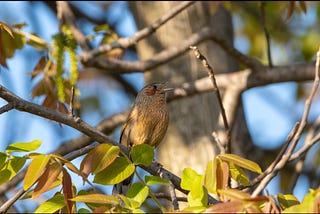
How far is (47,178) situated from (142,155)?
0.48m

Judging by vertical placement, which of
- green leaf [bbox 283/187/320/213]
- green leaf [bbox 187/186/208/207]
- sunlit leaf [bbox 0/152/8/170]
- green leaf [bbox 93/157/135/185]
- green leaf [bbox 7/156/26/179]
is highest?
sunlit leaf [bbox 0/152/8/170]

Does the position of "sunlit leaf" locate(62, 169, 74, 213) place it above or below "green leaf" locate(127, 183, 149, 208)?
above

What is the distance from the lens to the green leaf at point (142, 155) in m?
2.95

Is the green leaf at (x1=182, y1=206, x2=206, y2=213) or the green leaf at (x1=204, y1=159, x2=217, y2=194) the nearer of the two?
the green leaf at (x1=182, y1=206, x2=206, y2=213)

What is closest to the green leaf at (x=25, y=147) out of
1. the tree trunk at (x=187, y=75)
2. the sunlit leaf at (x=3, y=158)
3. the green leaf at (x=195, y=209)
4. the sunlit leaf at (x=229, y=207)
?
the sunlit leaf at (x=3, y=158)

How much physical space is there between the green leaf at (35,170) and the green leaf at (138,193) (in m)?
0.40

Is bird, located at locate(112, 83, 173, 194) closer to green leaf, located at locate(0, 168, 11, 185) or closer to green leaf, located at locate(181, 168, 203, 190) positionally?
green leaf, located at locate(0, 168, 11, 185)

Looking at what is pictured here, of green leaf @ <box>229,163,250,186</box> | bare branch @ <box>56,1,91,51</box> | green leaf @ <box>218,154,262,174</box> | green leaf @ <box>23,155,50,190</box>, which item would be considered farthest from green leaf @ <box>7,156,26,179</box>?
bare branch @ <box>56,1,91,51</box>

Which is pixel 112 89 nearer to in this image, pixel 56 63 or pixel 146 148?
pixel 56 63

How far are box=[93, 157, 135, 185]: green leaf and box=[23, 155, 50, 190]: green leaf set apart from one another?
0.25m

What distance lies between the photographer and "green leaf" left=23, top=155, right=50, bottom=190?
2707 mm

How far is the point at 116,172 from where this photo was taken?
288cm

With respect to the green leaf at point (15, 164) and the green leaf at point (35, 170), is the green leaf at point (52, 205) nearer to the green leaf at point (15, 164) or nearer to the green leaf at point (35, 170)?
the green leaf at point (35, 170)

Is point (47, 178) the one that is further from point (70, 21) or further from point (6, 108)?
point (70, 21)
